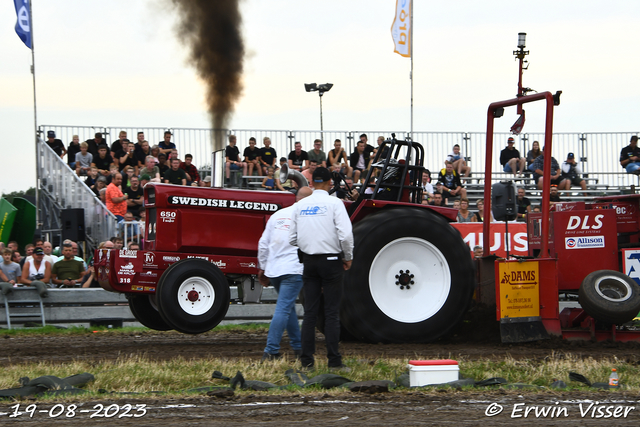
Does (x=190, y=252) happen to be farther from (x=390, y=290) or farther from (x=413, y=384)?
(x=413, y=384)

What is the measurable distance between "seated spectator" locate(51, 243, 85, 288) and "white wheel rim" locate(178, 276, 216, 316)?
177 inches

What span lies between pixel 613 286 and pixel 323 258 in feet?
11.7

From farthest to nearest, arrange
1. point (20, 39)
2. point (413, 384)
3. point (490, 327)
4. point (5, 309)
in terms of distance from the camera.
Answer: point (20, 39)
point (5, 309)
point (490, 327)
point (413, 384)

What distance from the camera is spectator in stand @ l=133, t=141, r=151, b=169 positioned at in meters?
16.9

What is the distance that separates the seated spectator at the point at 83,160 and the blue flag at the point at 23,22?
3.22 meters

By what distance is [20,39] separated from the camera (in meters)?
19.0

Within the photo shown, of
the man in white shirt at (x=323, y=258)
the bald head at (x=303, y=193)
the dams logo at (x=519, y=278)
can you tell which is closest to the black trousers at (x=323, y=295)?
the man in white shirt at (x=323, y=258)

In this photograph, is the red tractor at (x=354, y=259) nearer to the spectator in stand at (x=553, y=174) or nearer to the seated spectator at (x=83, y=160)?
the seated spectator at (x=83, y=160)

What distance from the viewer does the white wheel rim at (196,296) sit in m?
9.66

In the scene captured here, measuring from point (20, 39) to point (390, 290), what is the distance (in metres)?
13.1

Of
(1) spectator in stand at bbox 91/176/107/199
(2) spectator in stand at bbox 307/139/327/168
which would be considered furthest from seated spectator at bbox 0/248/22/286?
(2) spectator in stand at bbox 307/139/327/168

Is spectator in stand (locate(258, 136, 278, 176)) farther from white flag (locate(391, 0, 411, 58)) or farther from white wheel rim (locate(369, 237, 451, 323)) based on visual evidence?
white wheel rim (locate(369, 237, 451, 323))

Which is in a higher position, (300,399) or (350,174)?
(350,174)

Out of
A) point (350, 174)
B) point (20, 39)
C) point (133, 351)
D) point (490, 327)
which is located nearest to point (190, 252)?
point (133, 351)
